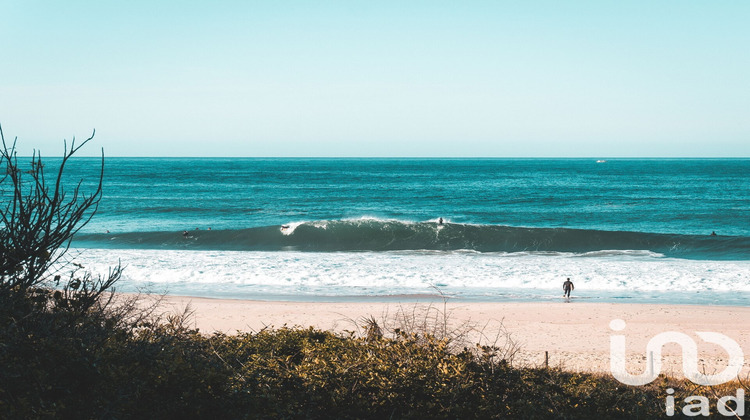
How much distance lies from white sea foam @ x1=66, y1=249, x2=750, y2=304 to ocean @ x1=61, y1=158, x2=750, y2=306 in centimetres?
8

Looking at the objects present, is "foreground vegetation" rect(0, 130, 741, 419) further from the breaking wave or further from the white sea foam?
the breaking wave

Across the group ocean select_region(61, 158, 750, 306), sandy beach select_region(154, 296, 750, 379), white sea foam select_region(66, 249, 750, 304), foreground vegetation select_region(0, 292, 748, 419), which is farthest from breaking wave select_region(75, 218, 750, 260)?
foreground vegetation select_region(0, 292, 748, 419)

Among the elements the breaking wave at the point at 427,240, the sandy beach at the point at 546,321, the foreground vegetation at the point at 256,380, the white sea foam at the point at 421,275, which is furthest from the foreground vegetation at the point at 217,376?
the breaking wave at the point at 427,240

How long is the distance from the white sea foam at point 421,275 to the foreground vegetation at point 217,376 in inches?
528

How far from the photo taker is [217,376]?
5.25 metres

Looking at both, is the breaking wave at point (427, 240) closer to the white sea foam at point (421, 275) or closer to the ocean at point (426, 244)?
the ocean at point (426, 244)

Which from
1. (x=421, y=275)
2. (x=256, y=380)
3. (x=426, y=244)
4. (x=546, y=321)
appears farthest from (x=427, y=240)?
(x=256, y=380)

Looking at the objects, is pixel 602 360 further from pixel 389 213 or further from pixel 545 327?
pixel 389 213

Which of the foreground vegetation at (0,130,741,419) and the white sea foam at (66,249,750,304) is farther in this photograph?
the white sea foam at (66,249,750,304)

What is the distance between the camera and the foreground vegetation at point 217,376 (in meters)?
4.95

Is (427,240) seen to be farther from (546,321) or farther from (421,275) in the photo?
(546,321)

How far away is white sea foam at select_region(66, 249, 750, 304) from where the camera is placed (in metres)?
20.3

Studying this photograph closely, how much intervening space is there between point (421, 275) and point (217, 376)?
17.9 m

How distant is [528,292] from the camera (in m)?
20.4
